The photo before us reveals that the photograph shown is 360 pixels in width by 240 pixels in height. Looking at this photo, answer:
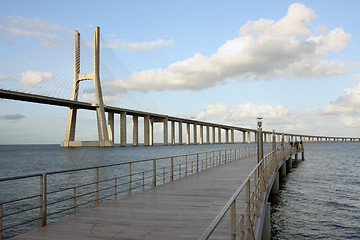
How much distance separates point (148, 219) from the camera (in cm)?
666

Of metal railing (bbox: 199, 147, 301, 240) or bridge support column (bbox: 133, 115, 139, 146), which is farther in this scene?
bridge support column (bbox: 133, 115, 139, 146)

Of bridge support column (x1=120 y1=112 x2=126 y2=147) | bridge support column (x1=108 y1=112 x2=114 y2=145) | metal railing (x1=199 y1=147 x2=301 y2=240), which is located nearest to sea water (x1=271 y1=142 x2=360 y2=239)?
metal railing (x1=199 y1=147 x2=301 y2=240)

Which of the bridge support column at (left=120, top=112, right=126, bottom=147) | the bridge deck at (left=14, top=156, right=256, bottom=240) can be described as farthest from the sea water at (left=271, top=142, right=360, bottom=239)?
the bridge support column at (left=120, top=112, right=126, bottom=147)

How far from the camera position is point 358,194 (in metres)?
19.9

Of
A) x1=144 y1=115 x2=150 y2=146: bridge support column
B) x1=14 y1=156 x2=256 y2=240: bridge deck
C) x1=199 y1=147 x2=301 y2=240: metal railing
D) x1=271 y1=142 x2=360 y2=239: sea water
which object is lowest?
Answer: x1=271 y1=142 x2=360 y2=239: sea water

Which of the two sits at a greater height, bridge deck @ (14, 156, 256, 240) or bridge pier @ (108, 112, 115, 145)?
bridge pier @ (108, 112, 115, 145)

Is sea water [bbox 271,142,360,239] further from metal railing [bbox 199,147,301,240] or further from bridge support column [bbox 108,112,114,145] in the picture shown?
bridge support column [bbox 108,112,114,145]

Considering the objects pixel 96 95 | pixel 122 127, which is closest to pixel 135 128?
pixel 122 127

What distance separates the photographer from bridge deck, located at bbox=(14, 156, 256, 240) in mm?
5617

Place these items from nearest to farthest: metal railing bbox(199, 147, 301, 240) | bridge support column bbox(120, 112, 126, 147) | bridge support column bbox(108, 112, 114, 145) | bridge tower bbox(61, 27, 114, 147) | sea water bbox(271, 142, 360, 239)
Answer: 1. metal railing bbox(199, 147, 301, 240)
2. sea water bbox(271, 142, 360, 239)
3. bridge tower bbox(61, 27, 114, 147)
4. bridge support column bbox(120, 112, 126, 147)
5. bridge support column bbox(108, 112, 114, 145)

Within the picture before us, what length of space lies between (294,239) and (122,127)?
7550 centimetres

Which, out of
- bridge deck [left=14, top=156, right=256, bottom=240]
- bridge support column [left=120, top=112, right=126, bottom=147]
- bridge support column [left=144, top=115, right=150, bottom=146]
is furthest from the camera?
bridge support column [left=144, top=115, right=150, bottom=146]

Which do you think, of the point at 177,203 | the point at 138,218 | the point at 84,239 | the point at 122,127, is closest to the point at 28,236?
the point at 84,239

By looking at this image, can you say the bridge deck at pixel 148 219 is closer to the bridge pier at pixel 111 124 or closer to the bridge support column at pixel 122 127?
the bridge support column at pixel 122 127
